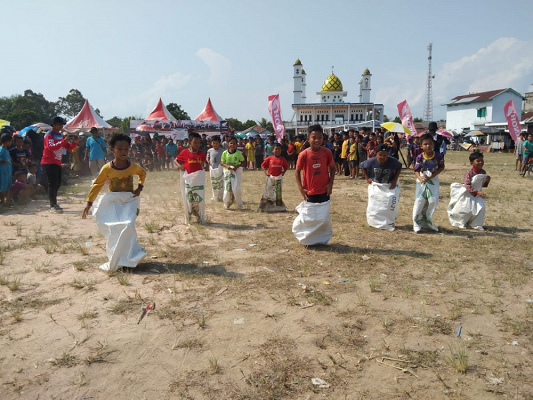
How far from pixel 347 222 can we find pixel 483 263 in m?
2.82

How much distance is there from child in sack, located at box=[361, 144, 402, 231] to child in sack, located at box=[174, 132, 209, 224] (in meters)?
2.90

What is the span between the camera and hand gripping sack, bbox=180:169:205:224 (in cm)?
730

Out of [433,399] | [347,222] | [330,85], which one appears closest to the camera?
[433,399]

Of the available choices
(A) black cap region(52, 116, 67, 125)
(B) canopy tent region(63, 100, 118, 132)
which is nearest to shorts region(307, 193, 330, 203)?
(A) black cap region(52, 116, 67, 125)

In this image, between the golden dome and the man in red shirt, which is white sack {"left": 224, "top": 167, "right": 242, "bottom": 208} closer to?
the man in red shirt

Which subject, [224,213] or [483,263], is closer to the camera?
[483,263]

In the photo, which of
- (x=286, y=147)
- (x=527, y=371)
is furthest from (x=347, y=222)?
(x=286, y=147)

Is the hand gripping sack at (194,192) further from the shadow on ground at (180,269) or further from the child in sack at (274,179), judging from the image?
the shadow on ground at (180,269)

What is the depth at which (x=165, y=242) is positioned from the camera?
6246mm

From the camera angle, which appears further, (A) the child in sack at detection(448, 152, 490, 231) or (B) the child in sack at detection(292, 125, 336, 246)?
(A) the child in sack at detection(448, 152, 490, 231)

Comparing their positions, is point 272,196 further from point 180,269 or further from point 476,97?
point 476,97

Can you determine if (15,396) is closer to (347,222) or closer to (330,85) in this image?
(347,222)

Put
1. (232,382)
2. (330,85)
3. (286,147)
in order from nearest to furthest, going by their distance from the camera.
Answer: (232,382), (286,147), (330,85)

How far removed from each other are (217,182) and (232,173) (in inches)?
40.1
